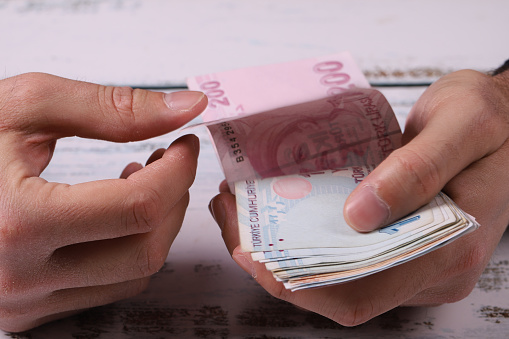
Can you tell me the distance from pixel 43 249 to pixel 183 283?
28 centimetres

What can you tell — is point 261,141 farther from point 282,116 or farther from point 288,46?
point 288,46

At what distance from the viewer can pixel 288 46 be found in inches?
54.8

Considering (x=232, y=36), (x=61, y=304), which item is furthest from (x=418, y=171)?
(x=232, y=36)

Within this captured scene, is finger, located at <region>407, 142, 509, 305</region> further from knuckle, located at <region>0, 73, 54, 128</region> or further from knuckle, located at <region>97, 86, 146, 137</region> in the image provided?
knuckle, located at <region>0, 73, 54, 128</region>

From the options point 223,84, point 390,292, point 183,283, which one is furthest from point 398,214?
point 223,84

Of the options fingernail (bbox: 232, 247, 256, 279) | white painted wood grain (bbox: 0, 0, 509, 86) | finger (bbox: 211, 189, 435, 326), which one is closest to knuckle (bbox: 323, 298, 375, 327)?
finger (bbox: 211, 189, 435, 326)

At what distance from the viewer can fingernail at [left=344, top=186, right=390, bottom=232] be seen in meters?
0.65

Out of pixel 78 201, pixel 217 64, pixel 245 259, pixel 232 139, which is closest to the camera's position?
pixel 78 201

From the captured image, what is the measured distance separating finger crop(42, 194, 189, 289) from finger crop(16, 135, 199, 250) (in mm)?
39

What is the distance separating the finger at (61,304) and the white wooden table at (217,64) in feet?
0.08

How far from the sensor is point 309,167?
0.90 metres

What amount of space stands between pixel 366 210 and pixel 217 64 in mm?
791

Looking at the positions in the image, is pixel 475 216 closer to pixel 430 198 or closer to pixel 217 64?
pixel 430 198

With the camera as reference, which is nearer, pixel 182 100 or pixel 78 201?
pixel 78 201
